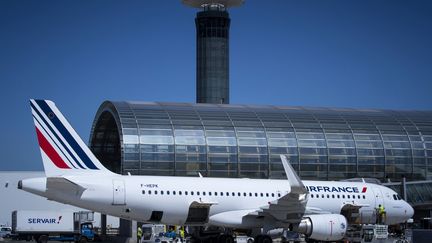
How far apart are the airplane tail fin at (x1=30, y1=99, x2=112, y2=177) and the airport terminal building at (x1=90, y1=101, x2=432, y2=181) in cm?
2704

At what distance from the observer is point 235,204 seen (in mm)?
47281

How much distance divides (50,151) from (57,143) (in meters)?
0.58

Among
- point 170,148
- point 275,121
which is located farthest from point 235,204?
point 275,121

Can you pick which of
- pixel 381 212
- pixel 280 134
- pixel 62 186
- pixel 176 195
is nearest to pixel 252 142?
pixel 280 134

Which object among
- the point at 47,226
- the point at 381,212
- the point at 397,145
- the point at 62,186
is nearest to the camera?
the point at 62,186

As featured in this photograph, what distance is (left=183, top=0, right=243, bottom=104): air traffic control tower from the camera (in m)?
162

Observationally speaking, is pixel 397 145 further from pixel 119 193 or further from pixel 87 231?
pixel 119 193

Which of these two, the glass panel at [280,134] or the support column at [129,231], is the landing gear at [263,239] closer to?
the support column at [129,231]

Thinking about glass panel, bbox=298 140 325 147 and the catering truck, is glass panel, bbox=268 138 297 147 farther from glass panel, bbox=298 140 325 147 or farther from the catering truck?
the catering truck

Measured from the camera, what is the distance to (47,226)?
218ft

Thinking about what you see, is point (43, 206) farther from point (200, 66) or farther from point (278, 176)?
point (200, 66)

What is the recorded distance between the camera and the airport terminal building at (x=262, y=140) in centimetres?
7275

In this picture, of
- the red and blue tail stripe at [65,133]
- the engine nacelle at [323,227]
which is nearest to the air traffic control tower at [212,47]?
the engine nacelle at [323,227]

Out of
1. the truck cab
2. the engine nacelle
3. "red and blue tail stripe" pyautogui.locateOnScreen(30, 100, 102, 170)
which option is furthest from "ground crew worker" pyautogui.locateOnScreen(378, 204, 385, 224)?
the truck cab
